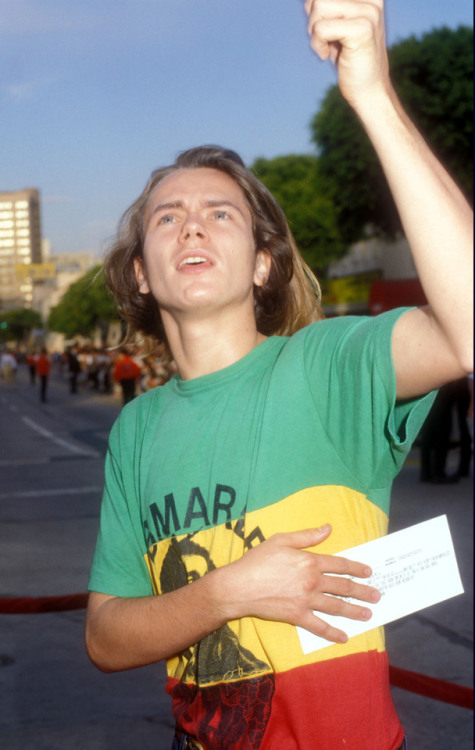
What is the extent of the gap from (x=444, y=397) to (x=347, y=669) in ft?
27.5

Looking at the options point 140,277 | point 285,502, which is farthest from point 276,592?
point 140,277

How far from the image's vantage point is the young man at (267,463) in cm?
109

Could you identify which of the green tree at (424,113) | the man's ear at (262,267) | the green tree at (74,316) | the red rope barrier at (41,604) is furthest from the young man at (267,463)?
the green tree at (74,316)

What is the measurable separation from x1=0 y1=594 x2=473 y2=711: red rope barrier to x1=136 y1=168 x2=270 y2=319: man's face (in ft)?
5.21

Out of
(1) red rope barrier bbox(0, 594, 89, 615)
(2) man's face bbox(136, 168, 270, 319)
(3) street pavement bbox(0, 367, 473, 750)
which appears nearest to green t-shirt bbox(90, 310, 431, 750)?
(2) man's face bbox(136, 168, 270, 319)

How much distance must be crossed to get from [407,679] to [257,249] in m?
2.00

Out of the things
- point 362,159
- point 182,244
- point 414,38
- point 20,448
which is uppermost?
point 414,38

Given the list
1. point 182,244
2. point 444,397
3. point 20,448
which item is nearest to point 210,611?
point 182,244

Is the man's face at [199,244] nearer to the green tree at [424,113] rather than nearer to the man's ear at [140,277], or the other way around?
the man's ear at [140,277]

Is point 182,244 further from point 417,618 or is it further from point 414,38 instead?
point 414,38

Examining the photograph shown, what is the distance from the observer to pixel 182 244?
164 cm

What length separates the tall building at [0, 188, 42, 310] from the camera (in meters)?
2.03

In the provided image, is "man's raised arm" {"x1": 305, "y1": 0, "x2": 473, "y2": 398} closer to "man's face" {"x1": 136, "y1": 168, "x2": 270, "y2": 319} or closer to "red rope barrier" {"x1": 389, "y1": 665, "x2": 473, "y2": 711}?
"man's face" {"x1": 136, "y1": 168, "x2": 270, "y2": 319}

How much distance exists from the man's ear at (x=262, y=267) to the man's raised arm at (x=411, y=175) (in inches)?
29.5
